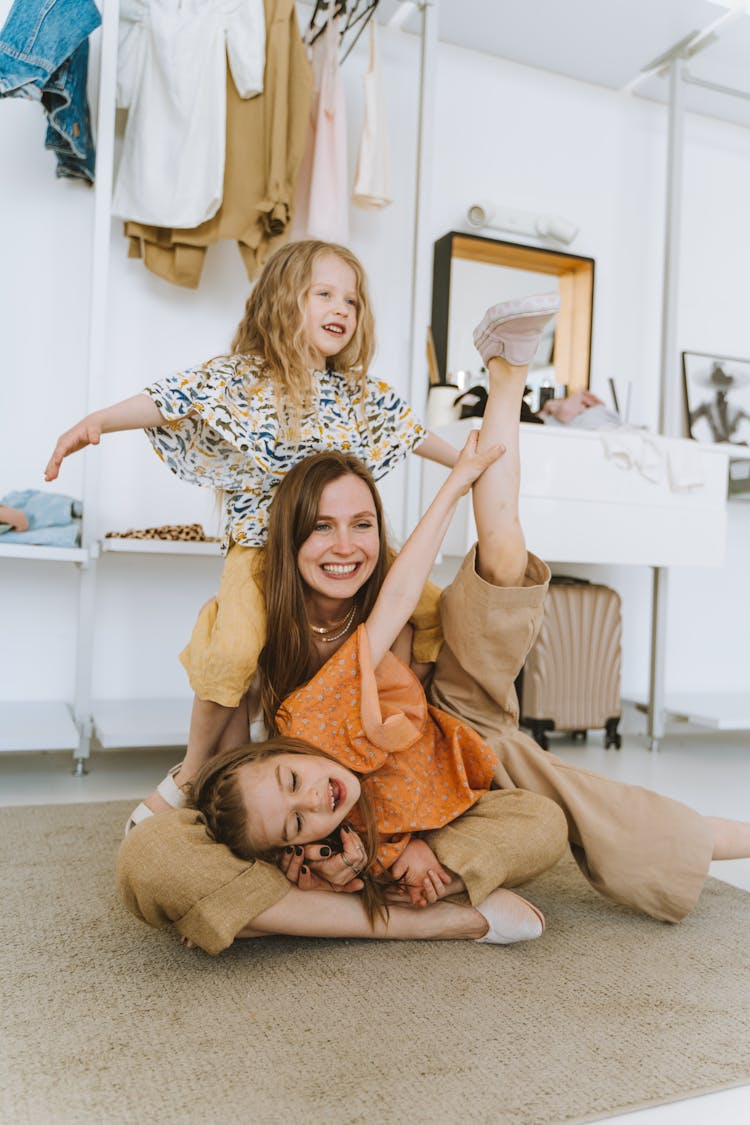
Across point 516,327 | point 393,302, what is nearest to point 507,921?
point 516,327

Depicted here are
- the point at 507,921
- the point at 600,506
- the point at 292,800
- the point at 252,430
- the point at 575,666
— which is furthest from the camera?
the point at 575,666

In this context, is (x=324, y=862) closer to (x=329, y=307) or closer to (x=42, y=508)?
(x=329, y=307)

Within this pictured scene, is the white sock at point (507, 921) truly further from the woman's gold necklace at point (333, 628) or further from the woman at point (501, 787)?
the woman's gold necklace at point (333, 628)

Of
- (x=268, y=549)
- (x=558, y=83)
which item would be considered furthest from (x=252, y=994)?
(x=558, y=83)

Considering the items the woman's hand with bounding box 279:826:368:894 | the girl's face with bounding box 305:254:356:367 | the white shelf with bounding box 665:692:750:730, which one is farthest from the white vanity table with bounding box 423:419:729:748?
the woman's hand with bounding box 279:826:368:894

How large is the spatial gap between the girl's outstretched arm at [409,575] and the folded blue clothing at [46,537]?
1116 millimetres

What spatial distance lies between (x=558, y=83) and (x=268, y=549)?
8.41 feet

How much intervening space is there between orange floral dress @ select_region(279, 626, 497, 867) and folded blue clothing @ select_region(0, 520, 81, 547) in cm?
107

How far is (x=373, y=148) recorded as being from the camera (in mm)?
2631

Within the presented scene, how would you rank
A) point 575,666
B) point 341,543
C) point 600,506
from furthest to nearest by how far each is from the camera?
point 575,666
point 600,506
point 341,543

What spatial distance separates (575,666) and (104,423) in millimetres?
1737

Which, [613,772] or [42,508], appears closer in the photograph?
[42,508]

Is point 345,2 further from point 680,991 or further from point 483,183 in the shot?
point 680,991

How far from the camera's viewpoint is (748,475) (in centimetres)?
324
